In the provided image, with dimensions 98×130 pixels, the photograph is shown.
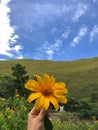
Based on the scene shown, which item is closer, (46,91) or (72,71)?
(46,91)

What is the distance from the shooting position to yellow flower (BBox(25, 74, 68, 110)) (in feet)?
5.11

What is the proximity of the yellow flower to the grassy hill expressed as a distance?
9222 cm

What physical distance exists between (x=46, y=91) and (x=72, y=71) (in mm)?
129873

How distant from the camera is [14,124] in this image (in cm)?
829

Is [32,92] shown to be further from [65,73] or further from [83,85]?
[65,73]

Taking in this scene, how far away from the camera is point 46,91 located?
5.29 feet

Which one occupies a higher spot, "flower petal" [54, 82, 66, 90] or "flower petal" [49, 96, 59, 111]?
"flower petal" [54, 82, 66, 90]

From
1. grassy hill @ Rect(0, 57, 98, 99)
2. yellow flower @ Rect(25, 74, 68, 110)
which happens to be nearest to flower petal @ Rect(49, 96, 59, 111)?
yellow flower @ Rect(25, 74, 68, 110)

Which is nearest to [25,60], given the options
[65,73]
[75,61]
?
[75,61]

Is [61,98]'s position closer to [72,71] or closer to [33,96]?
[33,96]

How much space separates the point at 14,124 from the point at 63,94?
6.86 meters

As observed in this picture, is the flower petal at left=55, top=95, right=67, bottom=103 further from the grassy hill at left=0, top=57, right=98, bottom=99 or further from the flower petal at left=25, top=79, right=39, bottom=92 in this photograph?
the grassy hill at left=0, top=57, right=98, bottom=99

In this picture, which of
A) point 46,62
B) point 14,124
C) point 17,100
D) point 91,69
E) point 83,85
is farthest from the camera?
point 46,62

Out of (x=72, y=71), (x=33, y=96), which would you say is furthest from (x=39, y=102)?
(x=72, y=71)
